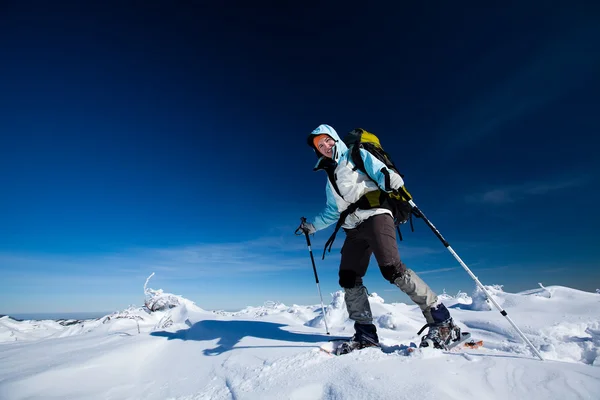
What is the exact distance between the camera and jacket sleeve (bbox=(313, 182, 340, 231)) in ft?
14.5

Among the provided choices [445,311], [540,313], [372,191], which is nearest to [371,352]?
[445,311]

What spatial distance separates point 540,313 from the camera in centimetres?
531

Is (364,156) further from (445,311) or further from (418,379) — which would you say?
(418,379)

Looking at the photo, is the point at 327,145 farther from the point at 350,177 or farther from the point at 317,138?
the point at 350,177

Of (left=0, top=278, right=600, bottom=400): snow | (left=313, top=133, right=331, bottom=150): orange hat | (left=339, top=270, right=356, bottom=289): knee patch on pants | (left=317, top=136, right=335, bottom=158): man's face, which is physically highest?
(left=313, top=133, right=331, bottom=150): orange hat

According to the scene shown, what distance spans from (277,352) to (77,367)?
268 cm

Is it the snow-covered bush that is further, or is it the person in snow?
the snow-covered bush

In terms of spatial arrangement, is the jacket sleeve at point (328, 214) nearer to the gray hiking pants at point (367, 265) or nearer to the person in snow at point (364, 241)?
the person in snow at point (364, 241)

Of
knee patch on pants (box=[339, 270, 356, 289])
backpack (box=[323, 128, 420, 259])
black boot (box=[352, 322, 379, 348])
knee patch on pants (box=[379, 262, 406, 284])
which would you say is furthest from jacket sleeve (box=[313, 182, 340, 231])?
black boot (box=[352, 322, 379, 348])

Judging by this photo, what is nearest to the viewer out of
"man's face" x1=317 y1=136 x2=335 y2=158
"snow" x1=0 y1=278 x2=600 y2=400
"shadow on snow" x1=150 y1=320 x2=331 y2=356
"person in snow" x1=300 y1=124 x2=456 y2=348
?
"snow" x1=0 y1=278 x2=600 y2=400

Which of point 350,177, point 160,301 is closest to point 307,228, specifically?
point 350,177

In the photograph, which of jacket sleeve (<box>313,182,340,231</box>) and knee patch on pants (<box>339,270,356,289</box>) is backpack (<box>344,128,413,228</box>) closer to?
jacket sleeve (<box>313,182,340,231</box>)

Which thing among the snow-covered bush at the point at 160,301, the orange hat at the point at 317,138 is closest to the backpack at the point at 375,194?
the orange hat at the point at 317,138

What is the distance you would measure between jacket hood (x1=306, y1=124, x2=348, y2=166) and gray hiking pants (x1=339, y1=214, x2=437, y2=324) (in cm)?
108
